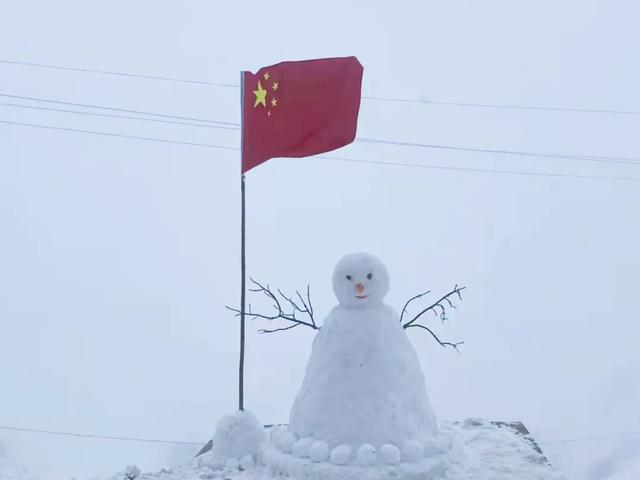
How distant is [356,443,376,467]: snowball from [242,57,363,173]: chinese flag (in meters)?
2.51

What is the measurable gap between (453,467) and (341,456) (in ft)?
3.54

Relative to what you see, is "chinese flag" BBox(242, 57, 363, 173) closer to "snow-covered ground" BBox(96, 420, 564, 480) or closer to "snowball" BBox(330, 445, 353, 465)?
"snowball" BBox(330, 445, 353, 465)

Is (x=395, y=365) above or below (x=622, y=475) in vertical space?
above

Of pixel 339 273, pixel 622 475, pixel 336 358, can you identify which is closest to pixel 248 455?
pixel 336 358

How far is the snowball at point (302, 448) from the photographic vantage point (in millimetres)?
5730

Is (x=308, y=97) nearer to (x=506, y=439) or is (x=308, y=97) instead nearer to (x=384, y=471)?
(x=384, y=471)

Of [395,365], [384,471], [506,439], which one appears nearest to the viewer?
[384,471]

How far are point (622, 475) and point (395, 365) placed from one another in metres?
5.84

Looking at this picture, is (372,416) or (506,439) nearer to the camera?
(372,416)

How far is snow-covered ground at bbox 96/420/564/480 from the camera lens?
5.50 m

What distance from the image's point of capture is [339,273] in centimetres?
606

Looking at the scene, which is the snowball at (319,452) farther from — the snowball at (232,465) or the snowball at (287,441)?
the snowball at (232,465)

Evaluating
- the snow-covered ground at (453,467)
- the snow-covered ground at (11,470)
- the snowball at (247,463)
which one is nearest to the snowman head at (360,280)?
the snow-covered ground at (453,467)

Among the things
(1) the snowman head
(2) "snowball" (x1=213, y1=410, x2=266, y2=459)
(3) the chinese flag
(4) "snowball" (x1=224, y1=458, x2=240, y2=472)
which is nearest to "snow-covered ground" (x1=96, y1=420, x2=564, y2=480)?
(4) "snowball" (x1=224, y1=458, x2=240, y2=472)
